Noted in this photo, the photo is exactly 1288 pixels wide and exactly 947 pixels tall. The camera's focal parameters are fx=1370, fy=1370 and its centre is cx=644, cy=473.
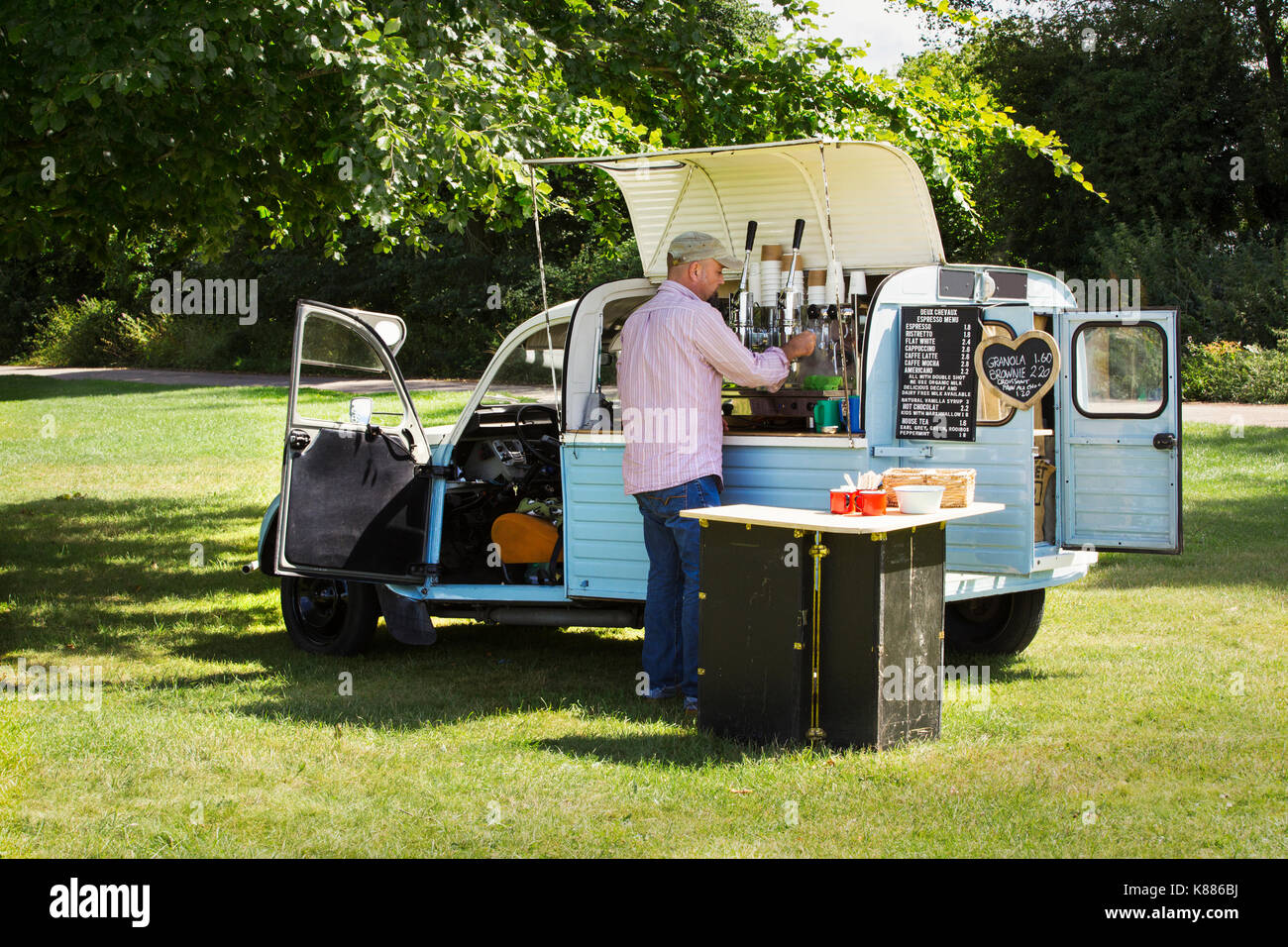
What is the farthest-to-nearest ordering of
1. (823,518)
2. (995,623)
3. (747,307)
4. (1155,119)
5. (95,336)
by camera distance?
(95,336) → (1155,119) → (995,623) → (747,307) → (823,518)

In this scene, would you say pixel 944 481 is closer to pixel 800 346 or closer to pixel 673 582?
pixel 800 346

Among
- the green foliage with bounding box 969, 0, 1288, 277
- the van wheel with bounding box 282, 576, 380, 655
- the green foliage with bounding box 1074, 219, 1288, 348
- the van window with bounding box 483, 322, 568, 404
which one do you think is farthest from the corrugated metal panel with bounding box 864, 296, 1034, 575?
the green foliage with bounding box 969, 0, 1288, 277

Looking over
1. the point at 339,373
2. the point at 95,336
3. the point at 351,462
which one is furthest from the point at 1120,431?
the point at 95,336

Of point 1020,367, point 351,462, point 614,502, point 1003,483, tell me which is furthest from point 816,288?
point 351,462

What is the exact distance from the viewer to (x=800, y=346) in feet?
22.0

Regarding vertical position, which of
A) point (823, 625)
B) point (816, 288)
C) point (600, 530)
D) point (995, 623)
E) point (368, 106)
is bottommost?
point (995, 623)

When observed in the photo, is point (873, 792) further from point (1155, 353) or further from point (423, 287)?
point (423, 287)

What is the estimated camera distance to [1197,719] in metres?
6.25

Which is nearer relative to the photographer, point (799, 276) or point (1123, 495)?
point (1123, 495)

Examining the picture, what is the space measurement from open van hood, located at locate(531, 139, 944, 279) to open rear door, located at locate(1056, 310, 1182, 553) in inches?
37.1

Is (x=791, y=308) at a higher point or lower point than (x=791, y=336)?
higher

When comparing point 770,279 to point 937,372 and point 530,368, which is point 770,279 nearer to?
point 937,372

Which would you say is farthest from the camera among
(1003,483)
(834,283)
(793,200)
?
(793,200)

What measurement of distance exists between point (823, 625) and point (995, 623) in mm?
2580
